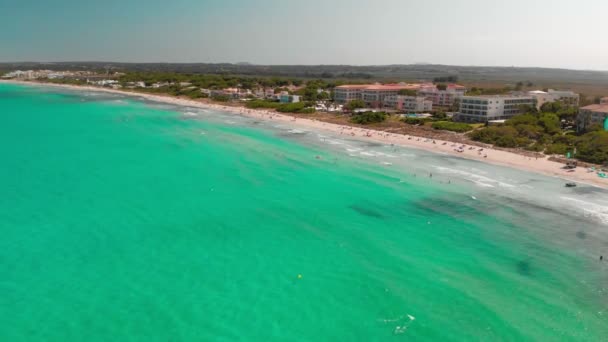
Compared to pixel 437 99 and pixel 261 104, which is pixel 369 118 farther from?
pixel 261 104

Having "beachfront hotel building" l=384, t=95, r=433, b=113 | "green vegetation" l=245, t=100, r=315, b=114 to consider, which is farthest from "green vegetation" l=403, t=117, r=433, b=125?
"green vegetation" l=245, t=100, r=315, b=114

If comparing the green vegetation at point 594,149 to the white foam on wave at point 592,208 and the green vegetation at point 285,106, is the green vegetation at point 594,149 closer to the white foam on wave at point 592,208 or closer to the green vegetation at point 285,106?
the white foam on wave at point 592,208

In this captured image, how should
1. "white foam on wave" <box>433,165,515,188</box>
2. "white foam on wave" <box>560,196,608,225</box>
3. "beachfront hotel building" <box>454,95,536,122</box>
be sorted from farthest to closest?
"beachfront hotel building" <box>454,95,536,122</box>
"white foam on wave" <box>433,165,515,188</box>
"white foam on wave" <box>560,196,608,225</box>

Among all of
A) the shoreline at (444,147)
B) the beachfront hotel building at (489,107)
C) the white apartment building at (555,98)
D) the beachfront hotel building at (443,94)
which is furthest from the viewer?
the beachfront hotel building at (443,94)

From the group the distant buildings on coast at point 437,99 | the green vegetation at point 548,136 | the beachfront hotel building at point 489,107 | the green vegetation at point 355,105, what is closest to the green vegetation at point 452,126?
the green vegetation at point 548,136

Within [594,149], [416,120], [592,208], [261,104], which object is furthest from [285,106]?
[592,208]

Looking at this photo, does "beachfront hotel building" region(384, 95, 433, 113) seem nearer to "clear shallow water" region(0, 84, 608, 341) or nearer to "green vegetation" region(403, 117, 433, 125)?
"green vegetation" region(403, 117, 433, 125)

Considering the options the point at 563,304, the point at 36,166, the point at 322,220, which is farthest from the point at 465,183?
the point at 36,166
